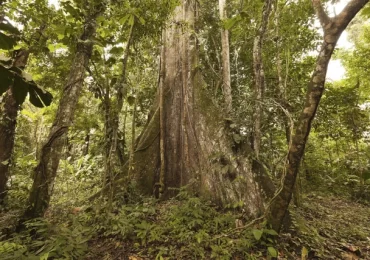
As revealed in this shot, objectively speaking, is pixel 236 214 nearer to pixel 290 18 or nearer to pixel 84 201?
pixel 84 201

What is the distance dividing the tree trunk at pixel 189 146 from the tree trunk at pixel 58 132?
1567mm

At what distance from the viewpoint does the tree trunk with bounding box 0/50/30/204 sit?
487cm

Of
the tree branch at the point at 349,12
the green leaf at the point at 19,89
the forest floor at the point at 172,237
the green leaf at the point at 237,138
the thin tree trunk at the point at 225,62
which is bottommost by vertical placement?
the forest floor at the point at 172,237

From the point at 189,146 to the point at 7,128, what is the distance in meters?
3.52

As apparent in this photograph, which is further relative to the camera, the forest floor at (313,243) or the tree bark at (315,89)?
the forest floor at (313,243)

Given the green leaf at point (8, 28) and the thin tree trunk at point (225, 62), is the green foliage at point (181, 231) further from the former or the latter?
the green leaf at point (8, 28)

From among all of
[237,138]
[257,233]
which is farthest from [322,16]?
[257,233]

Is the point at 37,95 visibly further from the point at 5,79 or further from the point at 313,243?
the point at 313,243

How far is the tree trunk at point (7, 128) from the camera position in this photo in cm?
487

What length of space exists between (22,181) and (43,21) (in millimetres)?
3596

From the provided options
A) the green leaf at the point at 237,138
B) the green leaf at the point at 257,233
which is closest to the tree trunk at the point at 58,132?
the green leaf at the point at 237,138

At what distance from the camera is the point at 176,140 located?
5.05 metres

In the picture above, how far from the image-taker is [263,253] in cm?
303

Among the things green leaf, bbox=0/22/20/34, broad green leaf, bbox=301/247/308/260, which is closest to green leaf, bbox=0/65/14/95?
green leaf, bbox=0/22/20/34
